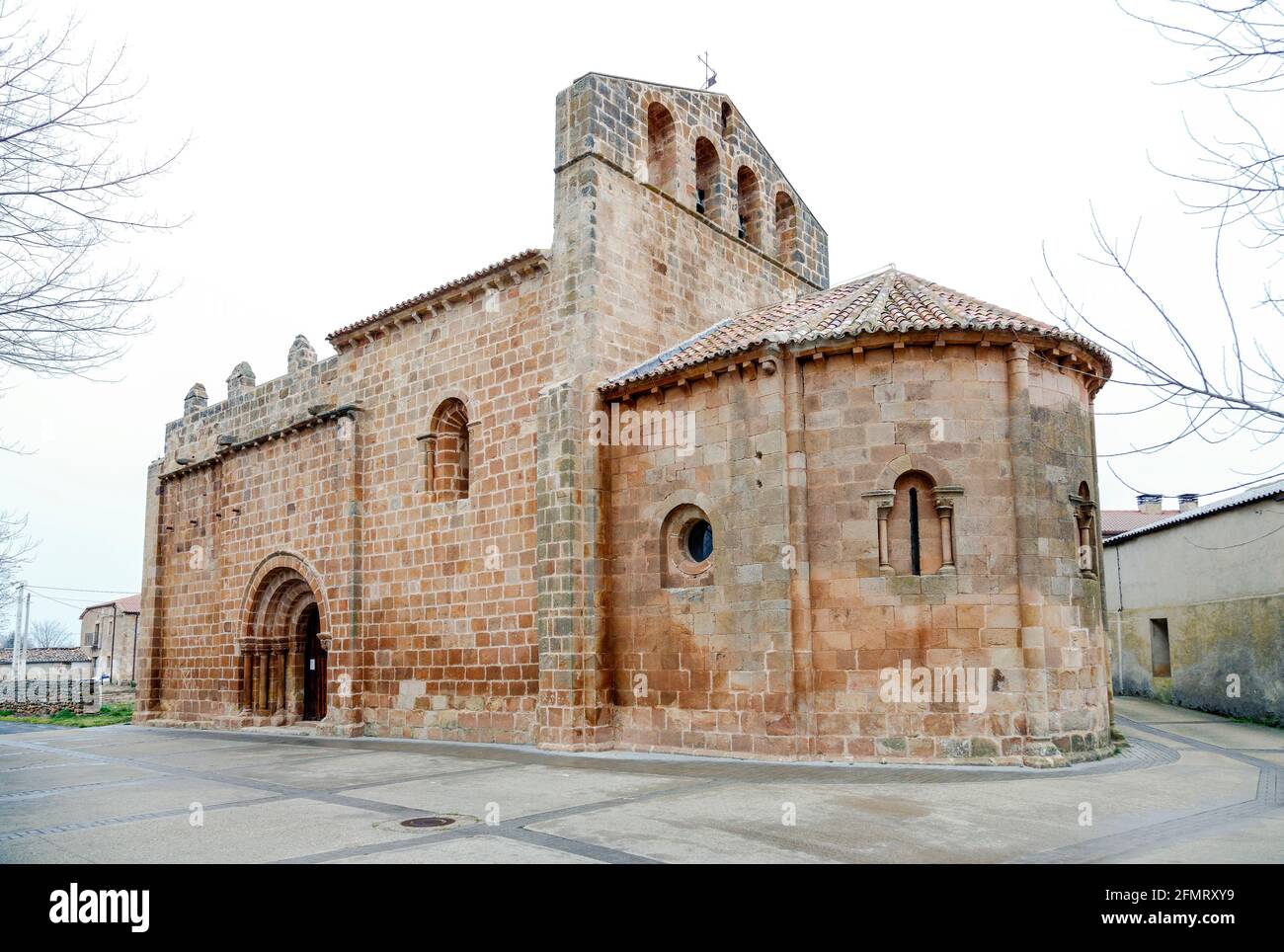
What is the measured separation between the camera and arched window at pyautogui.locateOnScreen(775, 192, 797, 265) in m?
21.2

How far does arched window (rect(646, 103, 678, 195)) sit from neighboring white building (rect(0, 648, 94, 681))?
57.0 metres

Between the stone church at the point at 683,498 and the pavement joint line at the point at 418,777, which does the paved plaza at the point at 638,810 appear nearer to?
the pavement joint line at the point at 418,777

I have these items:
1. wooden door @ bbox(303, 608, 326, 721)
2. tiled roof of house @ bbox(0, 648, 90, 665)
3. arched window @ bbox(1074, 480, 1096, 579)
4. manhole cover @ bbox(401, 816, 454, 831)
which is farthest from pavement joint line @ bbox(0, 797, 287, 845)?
tiled roof of house @ bbox(0, 648, 90, 665)

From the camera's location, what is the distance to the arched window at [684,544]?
14.5 metres

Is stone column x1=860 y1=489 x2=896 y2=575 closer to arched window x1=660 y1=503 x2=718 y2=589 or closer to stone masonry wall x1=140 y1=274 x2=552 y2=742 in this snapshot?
arched window x1=660 y1=503 x2=718 y2=589

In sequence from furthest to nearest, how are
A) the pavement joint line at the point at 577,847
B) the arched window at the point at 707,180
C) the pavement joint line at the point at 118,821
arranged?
the arched window at the point at 707,180 → the pavement joint line at the point at 118,821 → the pavement joint line at the point at 577,847

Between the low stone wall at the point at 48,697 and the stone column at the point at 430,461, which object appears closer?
the stone column at the point at 430,461

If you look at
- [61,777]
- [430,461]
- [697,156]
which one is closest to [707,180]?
[697,156]

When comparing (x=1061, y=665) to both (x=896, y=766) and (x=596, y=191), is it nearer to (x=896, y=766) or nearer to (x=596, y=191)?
(x=896, y=766)

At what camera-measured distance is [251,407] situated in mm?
23672

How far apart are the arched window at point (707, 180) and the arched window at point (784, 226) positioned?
247cm

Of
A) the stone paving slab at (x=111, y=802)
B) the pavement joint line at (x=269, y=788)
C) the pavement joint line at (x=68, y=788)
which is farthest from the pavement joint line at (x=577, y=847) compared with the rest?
the pavement joint line at (x=68, y=788)

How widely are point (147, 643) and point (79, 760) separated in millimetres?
10758
